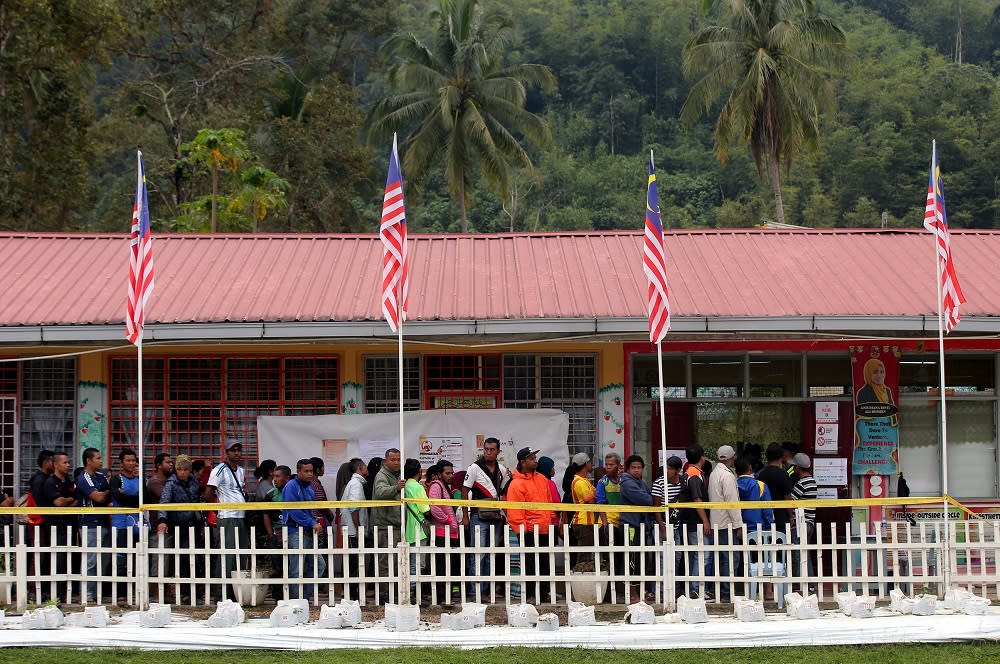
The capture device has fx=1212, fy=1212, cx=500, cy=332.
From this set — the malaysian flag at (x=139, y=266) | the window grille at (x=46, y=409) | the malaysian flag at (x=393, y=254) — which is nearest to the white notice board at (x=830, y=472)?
the malaysian flag at (x=393, y=254)

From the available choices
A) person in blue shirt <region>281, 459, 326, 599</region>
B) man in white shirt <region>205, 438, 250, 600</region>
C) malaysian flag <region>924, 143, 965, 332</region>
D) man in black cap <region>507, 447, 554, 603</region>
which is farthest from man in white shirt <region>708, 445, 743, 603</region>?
man in white shirt <region>205, 438, 250, 600</region>

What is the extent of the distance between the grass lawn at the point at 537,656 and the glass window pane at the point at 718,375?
5.21 metres

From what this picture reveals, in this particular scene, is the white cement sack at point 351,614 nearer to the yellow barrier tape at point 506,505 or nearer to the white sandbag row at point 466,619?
the white sandbag row at point 466,619

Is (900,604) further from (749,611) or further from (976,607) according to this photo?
(749,611)

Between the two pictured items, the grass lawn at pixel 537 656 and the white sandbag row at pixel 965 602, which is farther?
the white sandbag row at pixel 965 602

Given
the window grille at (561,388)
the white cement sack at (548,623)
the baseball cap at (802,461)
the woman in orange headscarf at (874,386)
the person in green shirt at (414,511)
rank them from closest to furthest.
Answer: the white cement sack at (548,623) → the person in green shirt at (414,511) → the baseball cap at (802,461) → the woman in orange headscarf at (874,386) → the window grille at (561,388)

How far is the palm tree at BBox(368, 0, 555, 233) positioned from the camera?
133ft

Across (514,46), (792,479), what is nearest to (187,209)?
(792,479)

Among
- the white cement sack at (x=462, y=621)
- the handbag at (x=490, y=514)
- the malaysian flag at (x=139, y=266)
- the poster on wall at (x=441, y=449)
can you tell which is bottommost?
the white cement sack at (x=462, y=621)

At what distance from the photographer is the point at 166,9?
3697 cm

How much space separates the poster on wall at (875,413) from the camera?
553 inches

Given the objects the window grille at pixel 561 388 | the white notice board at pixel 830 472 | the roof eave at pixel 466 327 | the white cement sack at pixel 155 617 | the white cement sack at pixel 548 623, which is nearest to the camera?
the white cement sack at pixel 548 623

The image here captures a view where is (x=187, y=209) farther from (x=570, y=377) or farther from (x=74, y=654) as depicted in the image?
(x=74, y=654)

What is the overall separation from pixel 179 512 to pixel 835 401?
753cm
